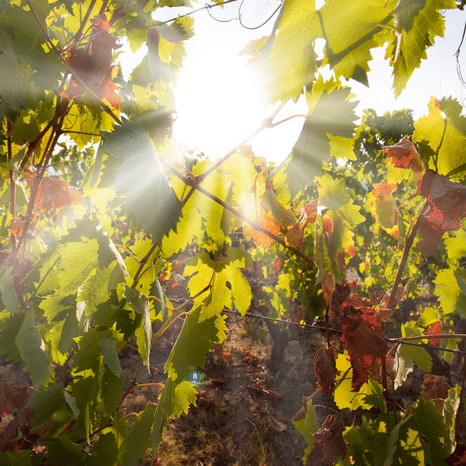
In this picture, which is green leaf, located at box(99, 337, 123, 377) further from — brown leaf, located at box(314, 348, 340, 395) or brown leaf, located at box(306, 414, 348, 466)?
brown leaf, located at box(306, 414, 348, 466)

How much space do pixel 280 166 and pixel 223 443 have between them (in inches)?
138

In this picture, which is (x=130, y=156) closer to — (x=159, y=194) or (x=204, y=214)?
(x=159, y=194)

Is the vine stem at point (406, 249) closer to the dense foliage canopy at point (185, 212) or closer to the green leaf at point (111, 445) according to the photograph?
the dense foliage canopy at point (185, 212)

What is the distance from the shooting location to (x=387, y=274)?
541 centimetres

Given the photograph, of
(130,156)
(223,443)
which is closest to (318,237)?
(130,156)

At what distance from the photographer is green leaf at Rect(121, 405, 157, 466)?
0.93 m

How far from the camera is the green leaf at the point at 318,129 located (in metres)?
0.66

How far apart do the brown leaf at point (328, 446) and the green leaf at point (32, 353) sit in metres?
0.89

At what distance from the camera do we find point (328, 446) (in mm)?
1034

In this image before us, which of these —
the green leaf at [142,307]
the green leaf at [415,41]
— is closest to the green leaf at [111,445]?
the green leaf at [142,307]

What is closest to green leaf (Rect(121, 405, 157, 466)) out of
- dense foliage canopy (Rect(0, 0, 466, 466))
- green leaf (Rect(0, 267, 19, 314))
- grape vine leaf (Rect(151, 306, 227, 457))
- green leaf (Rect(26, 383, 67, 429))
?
dense foliage canopy (Rect(0, 0, 466, 466))

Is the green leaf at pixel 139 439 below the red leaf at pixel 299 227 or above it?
below

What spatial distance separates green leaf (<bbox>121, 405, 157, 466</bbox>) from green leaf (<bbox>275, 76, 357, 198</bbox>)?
0.82 meters

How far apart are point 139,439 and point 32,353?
0.46m
